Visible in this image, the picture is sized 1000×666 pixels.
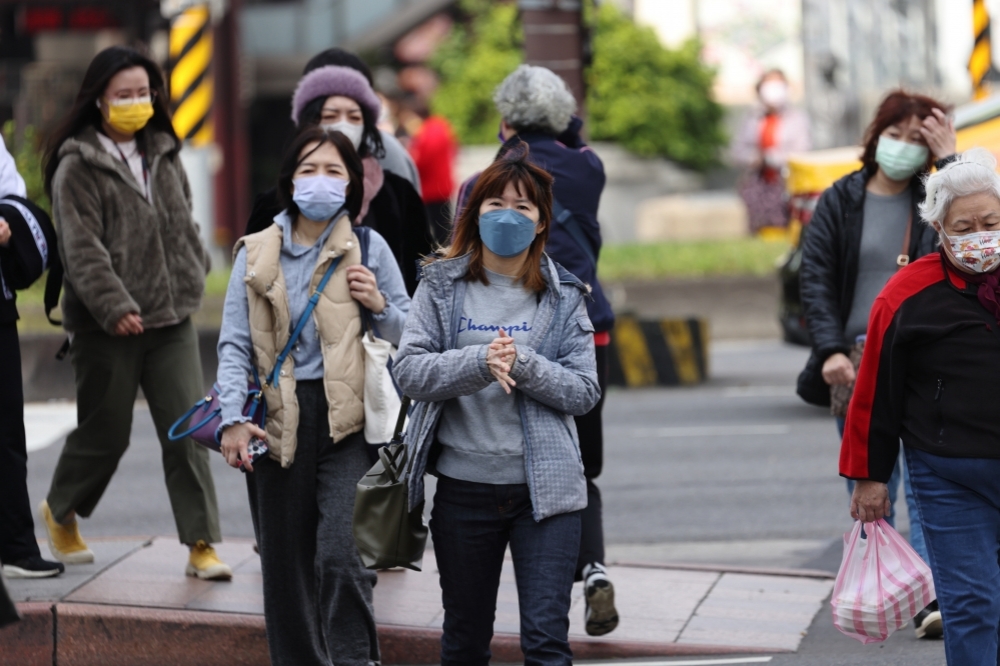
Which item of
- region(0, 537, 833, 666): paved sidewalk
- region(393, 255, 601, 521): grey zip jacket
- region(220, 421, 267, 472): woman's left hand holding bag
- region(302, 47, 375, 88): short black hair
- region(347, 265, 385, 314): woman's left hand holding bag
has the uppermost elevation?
region(302, 47, 375, 88): short black hair

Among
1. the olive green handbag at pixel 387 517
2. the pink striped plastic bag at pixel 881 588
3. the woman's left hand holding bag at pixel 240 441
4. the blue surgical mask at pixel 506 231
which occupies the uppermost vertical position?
the blue surgical mask at pixel 506 231

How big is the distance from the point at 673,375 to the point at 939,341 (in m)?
8.50

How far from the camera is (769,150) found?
56.3 ft

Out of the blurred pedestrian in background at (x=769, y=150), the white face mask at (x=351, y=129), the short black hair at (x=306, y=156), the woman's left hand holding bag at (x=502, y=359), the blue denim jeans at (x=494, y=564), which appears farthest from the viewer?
Result: the blurred pedestrian in background at (x=769, y=150)

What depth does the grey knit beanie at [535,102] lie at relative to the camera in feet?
19.4

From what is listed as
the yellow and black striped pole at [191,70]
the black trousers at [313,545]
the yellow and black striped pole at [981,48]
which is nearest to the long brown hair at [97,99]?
the black trousers at [313,545]

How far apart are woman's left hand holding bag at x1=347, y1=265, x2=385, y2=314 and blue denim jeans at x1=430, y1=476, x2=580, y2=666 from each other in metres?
0.78

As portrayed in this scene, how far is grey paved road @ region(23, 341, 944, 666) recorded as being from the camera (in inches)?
297

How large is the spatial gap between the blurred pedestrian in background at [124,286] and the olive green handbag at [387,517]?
6.11 feet

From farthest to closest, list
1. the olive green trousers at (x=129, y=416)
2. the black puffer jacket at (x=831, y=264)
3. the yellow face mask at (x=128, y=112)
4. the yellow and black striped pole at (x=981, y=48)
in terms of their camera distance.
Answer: the yellow and black striped pole at (x=981, y=48), the olive green trousers at (x=129, y=416), the yellow face mask at (x=128, y=112), the black puffer jacket at (x=831, y=264)

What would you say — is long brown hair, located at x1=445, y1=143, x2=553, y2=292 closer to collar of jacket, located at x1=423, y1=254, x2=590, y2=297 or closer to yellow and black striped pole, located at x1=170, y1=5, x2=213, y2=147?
collar of jacket, located at x1=423, y1=254, x2=590, y2=297

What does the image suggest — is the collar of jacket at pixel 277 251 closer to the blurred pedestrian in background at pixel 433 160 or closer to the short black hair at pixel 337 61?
the short black hair at pixel 337 61

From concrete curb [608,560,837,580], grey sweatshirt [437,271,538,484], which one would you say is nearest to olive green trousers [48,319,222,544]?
concrete curb [608,560,837,580]

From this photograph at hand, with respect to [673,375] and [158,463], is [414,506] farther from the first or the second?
[673,375]
